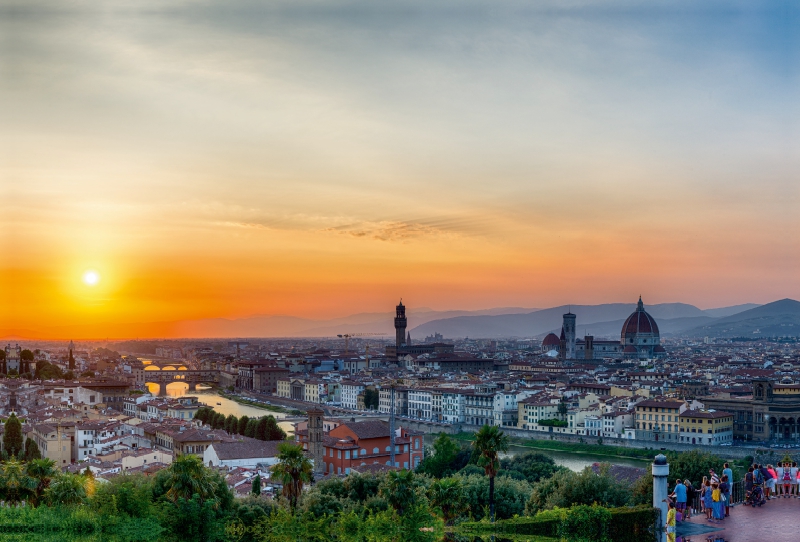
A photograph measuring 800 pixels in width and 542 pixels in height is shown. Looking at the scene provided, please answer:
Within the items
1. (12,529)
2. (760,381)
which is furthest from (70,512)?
(760,381)

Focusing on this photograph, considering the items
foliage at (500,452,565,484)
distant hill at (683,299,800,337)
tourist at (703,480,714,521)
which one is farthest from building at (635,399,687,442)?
distant hill at (683,299,800,337)

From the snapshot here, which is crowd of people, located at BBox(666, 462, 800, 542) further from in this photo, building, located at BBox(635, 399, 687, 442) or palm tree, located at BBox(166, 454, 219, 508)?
building, located at BBox(635, 399, 687, 442)

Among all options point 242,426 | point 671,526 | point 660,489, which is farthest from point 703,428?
point 671,526

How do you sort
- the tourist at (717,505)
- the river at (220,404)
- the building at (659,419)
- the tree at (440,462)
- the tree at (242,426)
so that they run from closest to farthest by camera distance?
the tourist at (717,505)
the tree at (440,462)
the tree at (242,426)
the building at (659,419)
the river at (220,404)

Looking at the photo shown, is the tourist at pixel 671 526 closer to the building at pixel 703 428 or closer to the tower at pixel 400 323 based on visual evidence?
the building at pixel 703 428

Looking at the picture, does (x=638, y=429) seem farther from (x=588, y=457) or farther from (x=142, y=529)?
(x=142, y=529)

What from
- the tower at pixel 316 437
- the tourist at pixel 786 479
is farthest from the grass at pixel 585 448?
the tourist at pixel 786 479

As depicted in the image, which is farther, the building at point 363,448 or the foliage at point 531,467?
the building at point 363,448
